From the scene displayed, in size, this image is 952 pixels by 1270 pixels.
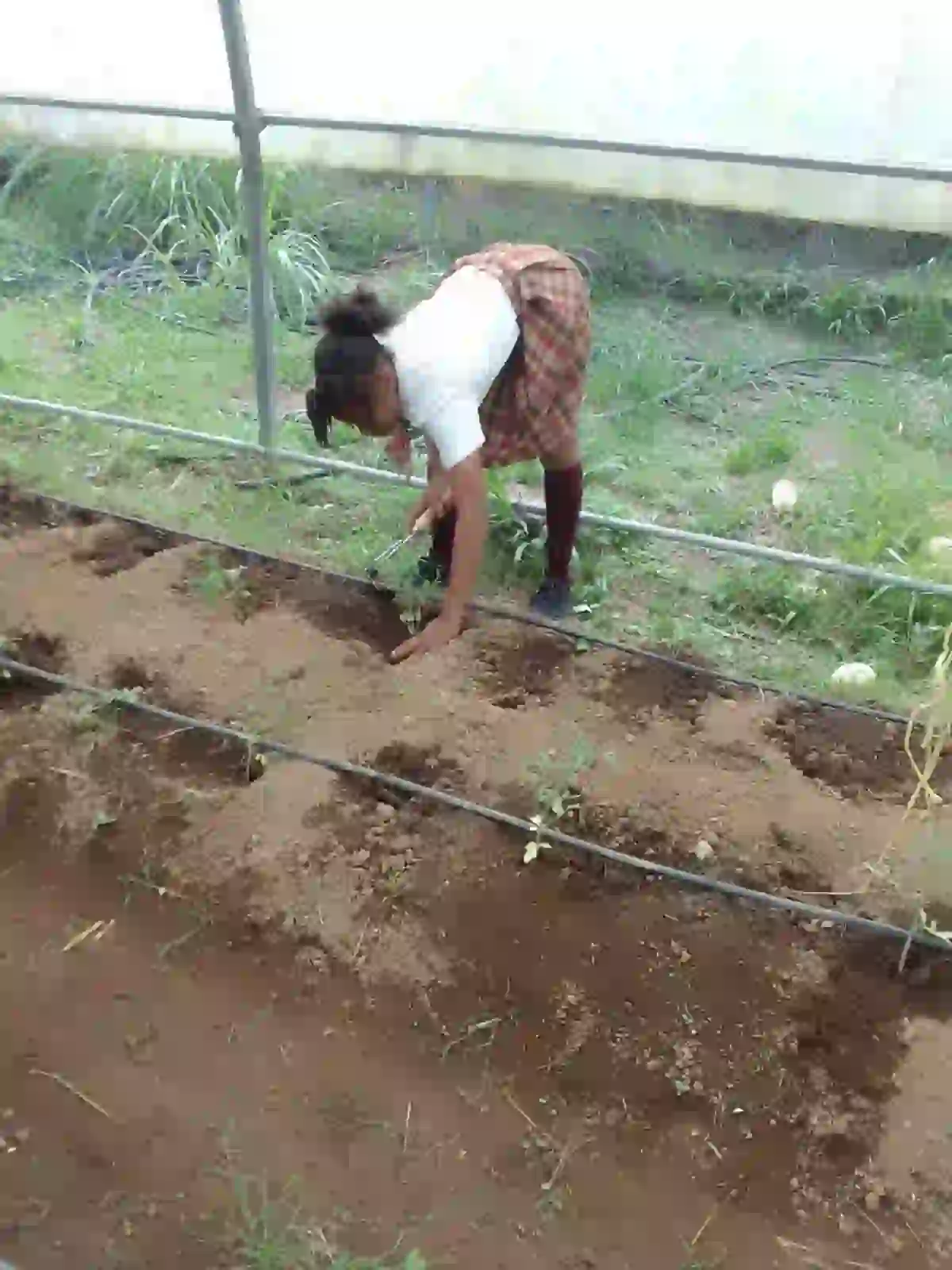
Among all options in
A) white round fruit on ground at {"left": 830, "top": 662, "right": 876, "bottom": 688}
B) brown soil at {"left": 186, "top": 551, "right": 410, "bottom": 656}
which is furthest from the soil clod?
white round fruit on ground at {"left": 830, "top": 662, "right": 876, "bottom": 688}

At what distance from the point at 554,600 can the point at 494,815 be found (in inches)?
34.3

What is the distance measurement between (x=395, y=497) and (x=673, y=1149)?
2336mm

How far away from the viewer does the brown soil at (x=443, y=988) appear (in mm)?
1855

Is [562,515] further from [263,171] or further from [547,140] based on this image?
[263,171]

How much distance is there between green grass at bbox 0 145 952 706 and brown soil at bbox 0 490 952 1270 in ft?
1.73

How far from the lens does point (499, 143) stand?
2953 millimetres

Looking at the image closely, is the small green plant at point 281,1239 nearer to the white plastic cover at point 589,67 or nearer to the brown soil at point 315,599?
the brown soil at point 315,599

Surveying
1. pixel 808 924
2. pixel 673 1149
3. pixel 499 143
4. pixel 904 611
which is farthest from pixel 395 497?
pixel 673 1149

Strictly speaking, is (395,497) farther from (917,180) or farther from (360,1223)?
(360,1223)

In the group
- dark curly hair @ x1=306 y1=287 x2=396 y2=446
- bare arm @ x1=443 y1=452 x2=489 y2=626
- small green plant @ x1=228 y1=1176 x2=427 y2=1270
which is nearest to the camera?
small green plant @ x1=228 y1=1176 x2=427 y2=1270

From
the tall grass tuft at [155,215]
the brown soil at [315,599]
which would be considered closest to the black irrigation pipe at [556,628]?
the brown soil at [315,599]

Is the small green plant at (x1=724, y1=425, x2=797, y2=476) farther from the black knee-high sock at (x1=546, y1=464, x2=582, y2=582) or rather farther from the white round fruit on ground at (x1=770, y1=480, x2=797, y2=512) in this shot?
the black knee-high sock at (x1=546, y1=464, x2=582, y2=582)

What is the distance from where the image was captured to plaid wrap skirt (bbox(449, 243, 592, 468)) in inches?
107

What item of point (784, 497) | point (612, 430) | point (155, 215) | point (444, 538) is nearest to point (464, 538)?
point (444, 538)
